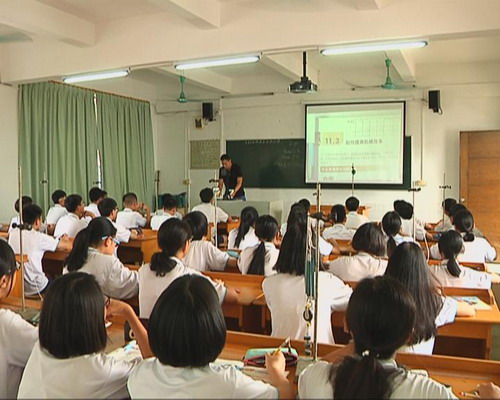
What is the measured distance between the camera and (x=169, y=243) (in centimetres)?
294

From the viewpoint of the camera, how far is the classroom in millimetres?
4430

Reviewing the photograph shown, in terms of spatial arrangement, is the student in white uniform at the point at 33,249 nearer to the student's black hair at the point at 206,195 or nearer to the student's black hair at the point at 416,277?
the student's black hair at the point at 206,195

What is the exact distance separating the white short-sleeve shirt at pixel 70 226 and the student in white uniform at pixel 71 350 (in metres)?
4.02

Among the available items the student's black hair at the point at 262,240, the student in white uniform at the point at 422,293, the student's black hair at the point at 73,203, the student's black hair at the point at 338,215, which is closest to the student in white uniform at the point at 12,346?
the student in white uniform at the point at 422,293

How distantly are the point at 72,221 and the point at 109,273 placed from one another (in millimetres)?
2481

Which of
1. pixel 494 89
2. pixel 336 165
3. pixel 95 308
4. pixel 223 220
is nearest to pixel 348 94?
pixel 336 165

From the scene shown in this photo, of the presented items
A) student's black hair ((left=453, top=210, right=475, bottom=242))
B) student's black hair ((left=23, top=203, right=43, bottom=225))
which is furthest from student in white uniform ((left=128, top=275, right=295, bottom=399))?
student's black hair ((left=453, top=210, right=475, bottom=242))

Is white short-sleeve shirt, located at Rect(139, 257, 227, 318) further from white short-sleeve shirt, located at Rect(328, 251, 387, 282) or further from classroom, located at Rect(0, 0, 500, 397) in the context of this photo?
white short-sleeve shirt, located at Rect(328, 251, 387, 282)

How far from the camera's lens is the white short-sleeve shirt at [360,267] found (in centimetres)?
330

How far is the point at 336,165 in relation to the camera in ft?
29.7

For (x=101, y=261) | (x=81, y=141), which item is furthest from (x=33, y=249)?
(x=81, y=141)

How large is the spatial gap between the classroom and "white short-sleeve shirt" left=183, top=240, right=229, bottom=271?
36 centimetres

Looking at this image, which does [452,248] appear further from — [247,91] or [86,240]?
[247,91]

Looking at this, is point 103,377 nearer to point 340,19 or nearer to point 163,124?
point 340,19
